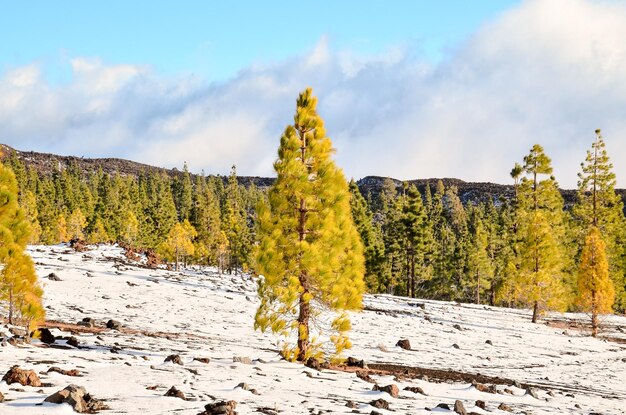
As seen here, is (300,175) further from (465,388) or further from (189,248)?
(189,248)

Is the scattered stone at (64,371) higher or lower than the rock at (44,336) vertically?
higher

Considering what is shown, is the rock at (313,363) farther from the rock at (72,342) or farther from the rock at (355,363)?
the rock at (72,342)

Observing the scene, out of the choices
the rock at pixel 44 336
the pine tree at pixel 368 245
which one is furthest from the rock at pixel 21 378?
the pine tree at pixel 368 245

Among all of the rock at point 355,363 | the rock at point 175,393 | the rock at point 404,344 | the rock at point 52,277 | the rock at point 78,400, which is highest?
the rock at point 52,277

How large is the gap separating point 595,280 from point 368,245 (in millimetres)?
32228

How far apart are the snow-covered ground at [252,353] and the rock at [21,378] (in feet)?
0.69

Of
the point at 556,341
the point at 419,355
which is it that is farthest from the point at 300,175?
the point at 556,341

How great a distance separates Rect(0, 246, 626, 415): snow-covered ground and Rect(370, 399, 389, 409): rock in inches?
8.1

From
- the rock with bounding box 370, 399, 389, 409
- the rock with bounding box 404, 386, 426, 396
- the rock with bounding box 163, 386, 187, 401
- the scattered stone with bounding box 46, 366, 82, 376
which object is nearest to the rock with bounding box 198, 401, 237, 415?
the rock with bounding box 163, 386, 187, 401

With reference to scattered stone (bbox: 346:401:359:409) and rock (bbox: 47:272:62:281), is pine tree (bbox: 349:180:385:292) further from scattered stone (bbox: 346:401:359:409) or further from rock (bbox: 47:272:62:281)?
scattered stone (bbox: 346:401:359:409)

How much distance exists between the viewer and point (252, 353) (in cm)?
1745

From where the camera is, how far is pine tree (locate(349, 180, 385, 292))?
61.8 m

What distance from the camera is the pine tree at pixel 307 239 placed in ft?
50.4

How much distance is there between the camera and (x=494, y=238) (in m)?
68.1
